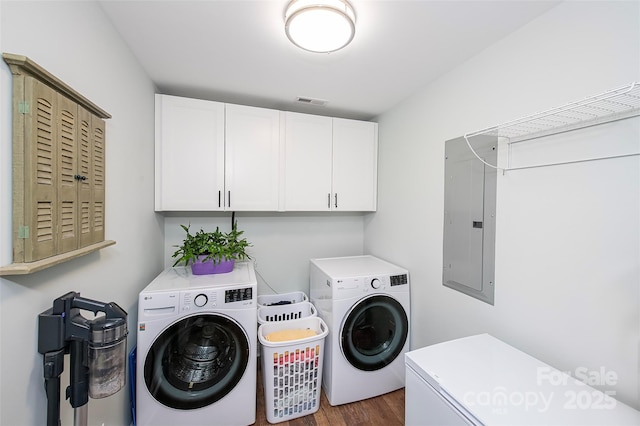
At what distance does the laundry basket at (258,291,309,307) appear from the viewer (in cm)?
253

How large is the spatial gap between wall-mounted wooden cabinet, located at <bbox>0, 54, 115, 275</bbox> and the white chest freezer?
1.48m

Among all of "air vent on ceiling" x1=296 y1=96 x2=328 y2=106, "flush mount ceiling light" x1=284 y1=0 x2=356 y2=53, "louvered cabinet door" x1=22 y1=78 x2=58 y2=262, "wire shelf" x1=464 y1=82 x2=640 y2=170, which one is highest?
"air vent on ceiling" x1=296 y1=96 x2=328 y2=106

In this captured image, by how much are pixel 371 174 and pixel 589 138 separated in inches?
65.6

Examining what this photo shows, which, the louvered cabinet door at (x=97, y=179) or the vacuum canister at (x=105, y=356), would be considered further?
the louvered cabinet door at (x=97, y=179)

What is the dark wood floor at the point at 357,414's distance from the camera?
5.89 feet

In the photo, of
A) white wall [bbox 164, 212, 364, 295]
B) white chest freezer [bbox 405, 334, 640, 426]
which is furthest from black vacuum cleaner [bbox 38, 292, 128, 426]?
white wall [bbox 164, 212, 364, 295]

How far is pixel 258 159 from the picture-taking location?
2.24 meters

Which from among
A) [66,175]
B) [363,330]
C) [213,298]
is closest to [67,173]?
[66,175]

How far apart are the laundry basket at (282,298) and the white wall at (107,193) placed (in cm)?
98

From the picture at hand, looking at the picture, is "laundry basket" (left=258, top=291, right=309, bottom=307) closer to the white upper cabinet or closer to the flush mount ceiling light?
the white upper cabinet

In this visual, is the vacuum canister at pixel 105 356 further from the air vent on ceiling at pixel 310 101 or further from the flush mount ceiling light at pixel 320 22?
the air vent on ceiling at pixel 310 101

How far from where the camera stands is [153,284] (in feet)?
5.60

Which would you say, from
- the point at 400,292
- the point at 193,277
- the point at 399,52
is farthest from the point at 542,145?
the point at 193,277

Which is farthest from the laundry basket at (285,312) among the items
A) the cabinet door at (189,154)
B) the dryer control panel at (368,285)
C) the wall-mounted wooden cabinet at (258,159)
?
the cabinet door at (189,154)
